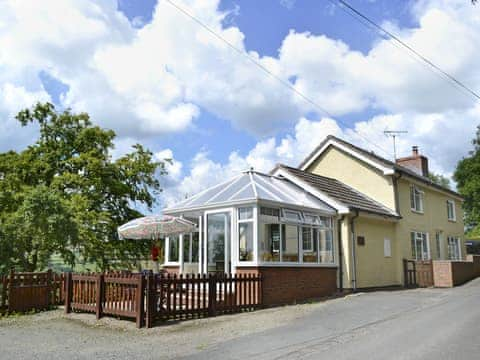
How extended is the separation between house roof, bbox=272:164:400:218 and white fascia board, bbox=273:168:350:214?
82 mm

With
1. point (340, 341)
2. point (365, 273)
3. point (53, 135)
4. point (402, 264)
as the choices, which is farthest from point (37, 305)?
point (402, 264)

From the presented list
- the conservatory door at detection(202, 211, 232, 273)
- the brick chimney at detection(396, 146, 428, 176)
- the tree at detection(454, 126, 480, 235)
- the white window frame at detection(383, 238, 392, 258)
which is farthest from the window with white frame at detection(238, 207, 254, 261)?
the tree at detection(454, 126, 480, 235)

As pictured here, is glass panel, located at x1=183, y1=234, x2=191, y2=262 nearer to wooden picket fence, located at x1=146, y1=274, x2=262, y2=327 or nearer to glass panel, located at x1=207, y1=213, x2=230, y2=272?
glass panel, located at x1=207, y1=213, x2=230, y2=272

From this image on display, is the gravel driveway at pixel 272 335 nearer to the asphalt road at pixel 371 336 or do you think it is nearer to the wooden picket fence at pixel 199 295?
the asphalt road at pixel 371 336

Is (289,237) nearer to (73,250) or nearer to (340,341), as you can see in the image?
(340,341)

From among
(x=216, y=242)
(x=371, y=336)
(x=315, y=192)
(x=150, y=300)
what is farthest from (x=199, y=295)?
(x=315, y=192)

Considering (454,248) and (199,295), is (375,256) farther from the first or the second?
(454,248)

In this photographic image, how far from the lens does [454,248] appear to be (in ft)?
94.1

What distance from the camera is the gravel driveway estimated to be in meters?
7.83

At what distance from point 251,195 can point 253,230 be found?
1173 millimetres

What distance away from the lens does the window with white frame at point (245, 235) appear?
47.3ft

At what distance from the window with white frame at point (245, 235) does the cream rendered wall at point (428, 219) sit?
9883 mm

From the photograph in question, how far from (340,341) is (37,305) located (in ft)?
30.2

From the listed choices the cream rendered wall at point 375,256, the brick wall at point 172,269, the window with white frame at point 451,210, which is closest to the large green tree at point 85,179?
the brick wall at point 172,269
